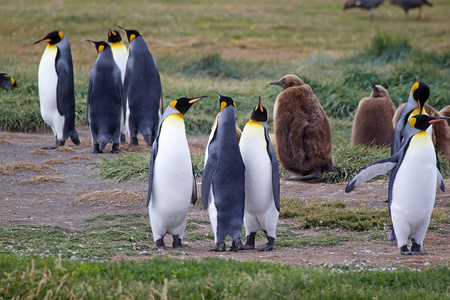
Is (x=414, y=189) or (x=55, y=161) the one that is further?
(x=55, y=161)

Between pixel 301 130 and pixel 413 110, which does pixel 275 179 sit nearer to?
pixel 413 110

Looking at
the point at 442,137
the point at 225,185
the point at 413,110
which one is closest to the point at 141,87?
the point at 442,137

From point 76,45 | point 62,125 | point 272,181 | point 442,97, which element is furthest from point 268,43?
point 272,181

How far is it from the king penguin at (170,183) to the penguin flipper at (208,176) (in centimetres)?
24

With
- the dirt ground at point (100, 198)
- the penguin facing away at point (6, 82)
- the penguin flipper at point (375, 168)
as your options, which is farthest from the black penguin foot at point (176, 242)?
the penguin facing away at point (6, 82)

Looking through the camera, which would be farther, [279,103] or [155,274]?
[279,103]

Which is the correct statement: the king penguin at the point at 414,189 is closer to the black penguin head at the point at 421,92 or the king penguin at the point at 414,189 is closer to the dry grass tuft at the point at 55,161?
the black penguin head at the point at 421,92

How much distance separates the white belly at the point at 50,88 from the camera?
9.78 meters

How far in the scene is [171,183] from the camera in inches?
219

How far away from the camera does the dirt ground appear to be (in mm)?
5223

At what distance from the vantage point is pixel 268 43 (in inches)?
849

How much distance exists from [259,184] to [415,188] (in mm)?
1300

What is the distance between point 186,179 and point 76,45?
15.1 m

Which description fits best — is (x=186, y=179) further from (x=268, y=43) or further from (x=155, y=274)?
(x=268, y=43)
